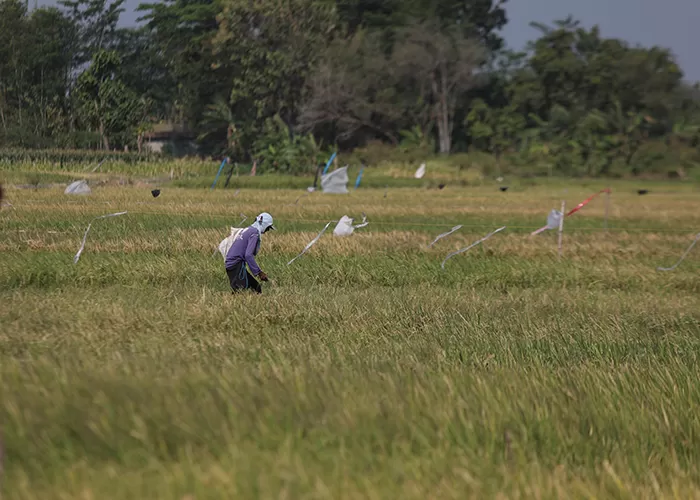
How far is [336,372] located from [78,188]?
14.9 meters

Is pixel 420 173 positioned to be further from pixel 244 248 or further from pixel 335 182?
pixel 244 248

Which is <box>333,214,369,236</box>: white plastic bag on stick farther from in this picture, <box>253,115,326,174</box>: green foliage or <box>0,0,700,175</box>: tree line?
<box>253,115,326,174</box>: green foliage

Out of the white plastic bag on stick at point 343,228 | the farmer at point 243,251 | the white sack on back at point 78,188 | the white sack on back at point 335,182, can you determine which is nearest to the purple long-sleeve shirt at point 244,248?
the farmer at point 243,251

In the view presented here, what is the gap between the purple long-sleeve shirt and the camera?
10.1 metres

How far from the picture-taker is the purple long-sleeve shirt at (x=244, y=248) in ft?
→ 33.2

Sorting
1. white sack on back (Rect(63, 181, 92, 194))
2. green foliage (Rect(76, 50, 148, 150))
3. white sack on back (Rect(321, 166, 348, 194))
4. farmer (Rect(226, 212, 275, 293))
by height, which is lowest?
white sack on back (Rect(321, 166, 348, 194))

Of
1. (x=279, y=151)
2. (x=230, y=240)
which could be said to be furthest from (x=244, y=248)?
(x=279, y=151)

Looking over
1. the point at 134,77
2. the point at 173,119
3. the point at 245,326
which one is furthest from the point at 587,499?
the point at 173,119

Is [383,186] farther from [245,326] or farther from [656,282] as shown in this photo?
[245,326]

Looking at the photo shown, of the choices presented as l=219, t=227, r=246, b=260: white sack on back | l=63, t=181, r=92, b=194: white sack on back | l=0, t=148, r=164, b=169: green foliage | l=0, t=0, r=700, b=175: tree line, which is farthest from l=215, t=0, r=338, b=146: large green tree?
l=219, t=227, r=246, b=260: white sack on back

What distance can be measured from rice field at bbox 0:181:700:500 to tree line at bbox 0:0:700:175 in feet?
15.5

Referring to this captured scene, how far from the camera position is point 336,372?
480 cm

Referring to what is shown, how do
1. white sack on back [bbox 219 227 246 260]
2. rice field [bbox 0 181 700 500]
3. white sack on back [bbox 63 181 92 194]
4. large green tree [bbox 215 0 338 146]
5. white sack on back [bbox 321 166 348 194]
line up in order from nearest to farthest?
rice field [bbox 0 181 700 500] → white sack on back [bbox 219 227 246 260] → white sack on back [bbox 63 181 92 194] → white sack on back [bbox 321 166 348 194] → large green tree [bbox 215 0 338 146]

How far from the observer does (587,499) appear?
375 cm
